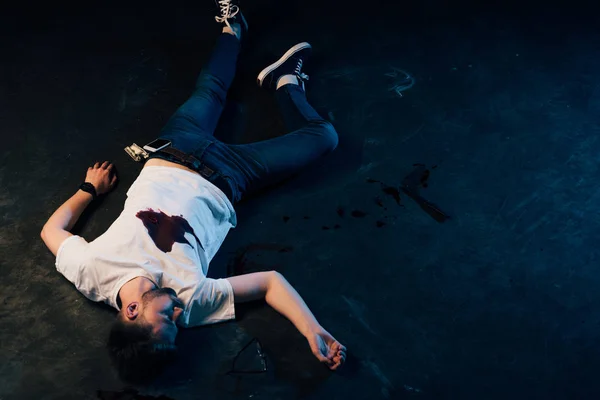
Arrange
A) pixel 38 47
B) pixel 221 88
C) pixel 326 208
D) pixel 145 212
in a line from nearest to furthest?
pixel 145 212, pixel 326 208, pixel 221 88, pixel 38 47

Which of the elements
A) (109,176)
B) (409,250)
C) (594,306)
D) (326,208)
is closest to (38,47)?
(109,176)

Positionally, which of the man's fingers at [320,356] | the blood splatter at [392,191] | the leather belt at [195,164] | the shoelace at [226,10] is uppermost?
the shoelace at [226,10]

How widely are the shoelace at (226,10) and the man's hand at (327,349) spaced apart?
6.00 feet

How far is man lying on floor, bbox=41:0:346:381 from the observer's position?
207 cm

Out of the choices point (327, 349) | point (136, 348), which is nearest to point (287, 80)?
point (327, 349)

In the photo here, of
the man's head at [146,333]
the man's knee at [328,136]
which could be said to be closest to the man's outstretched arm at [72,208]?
the man's head at [146,333]

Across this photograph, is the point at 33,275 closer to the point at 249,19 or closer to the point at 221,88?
the point at 221,88

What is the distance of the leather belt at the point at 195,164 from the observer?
7.95 feet

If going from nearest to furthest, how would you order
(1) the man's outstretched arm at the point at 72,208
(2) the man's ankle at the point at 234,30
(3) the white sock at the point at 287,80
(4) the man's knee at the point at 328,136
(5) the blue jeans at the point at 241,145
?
(1) the man's outstretched arm at the point at 72,208
(5) the blue jeans at the point at 241,145
(4) the man's knee at the point at 328,136
(3) the white sock at the point at 287,80
(2) the man's ankle at the point at 234,30

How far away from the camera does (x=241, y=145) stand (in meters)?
→ 2.61

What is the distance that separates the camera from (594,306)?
7.74 feet

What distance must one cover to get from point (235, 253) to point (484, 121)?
1434 mm

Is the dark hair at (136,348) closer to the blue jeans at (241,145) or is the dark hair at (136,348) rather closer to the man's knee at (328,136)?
the blue jeans at (241,145)

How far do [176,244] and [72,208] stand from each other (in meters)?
0.62
